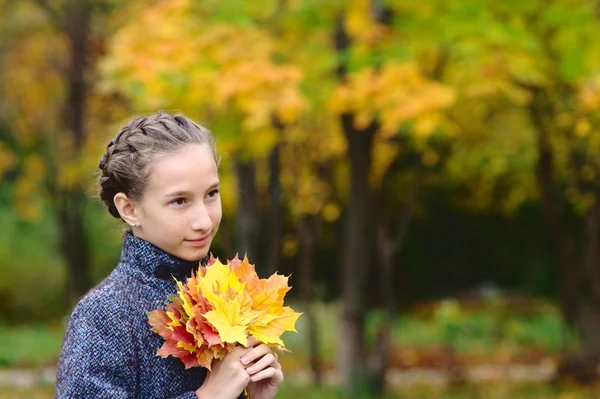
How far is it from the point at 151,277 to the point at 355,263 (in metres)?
6.48

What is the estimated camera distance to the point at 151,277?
2.11m

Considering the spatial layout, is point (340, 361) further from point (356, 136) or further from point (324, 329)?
point (324, 329)

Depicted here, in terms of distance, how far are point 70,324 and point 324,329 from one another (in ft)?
39.9

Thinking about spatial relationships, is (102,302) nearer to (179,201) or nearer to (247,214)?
(179,201)

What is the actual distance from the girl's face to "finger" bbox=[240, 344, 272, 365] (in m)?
0.26

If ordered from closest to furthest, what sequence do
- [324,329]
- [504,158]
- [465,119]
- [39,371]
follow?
[465,119] < [39,371] < [504,158] < [324,329]

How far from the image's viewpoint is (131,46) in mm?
6766

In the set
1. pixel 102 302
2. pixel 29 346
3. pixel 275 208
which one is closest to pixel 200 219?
pixel 102 302

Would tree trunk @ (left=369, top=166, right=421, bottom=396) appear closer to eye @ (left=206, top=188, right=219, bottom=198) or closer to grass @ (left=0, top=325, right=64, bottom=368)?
grass @ (left=0, top=325, right=64, bottom=368)

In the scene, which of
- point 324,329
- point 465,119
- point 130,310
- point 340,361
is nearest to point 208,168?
point 130,310

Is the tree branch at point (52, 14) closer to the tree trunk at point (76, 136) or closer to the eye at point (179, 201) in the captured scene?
the tree trunk at point (76, 136)

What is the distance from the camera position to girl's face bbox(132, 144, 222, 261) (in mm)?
2049

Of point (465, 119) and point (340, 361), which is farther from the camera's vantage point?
point (465, 119)

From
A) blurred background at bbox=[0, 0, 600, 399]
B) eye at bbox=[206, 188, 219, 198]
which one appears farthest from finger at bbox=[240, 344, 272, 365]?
blurred background at bbox=[0, 0, 600, 399]
